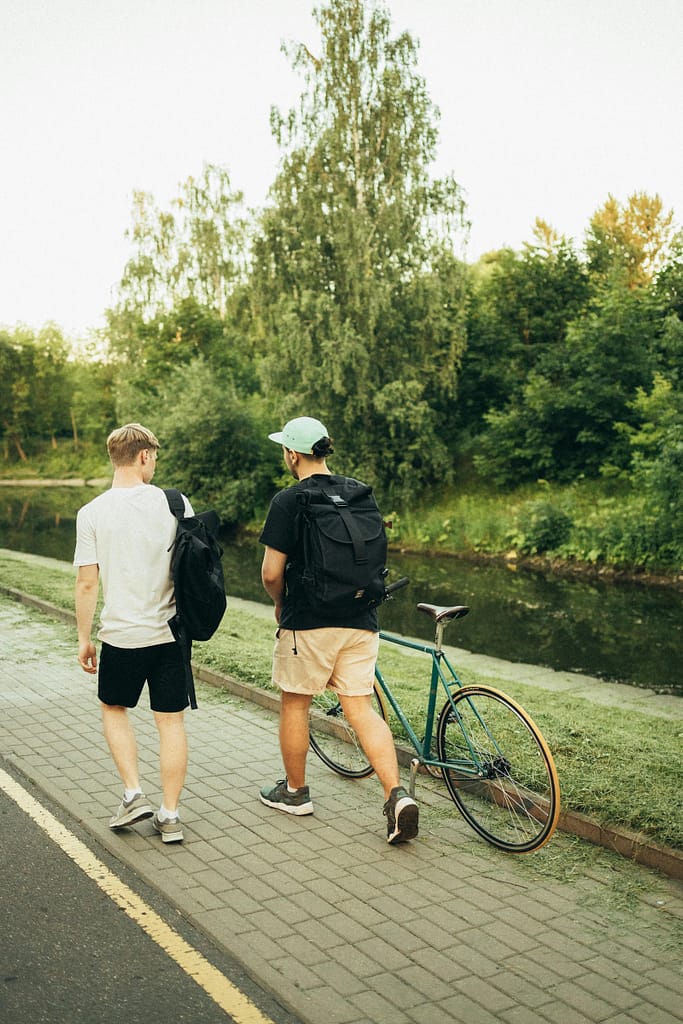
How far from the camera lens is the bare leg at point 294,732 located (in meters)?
5.36

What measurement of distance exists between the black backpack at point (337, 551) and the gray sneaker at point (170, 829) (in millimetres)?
1289

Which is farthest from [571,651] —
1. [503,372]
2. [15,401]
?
[15,401]

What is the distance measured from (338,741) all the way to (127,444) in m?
2.55

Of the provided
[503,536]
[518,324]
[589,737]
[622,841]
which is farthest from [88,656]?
[518,324]

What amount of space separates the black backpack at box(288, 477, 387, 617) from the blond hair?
0.83 metres

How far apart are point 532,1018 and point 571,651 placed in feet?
35.5

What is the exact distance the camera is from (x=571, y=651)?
13961 millimetres

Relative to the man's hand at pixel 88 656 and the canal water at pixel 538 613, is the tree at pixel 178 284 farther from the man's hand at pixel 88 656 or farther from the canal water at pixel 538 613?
the man's hand at pixel 88 656

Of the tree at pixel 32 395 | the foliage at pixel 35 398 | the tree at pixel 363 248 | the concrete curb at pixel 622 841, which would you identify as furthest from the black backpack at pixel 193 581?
the tree at pixel 32 395

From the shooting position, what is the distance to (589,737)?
6.64 m

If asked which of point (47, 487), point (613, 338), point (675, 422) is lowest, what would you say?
point (47, 487)

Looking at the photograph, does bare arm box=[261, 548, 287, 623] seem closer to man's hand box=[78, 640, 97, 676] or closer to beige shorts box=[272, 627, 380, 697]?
beige shorts box=[272, 627, 380, 697]

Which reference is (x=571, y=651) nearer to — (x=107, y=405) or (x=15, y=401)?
(x=107, y=405)

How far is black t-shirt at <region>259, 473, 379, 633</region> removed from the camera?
498 centimetres
